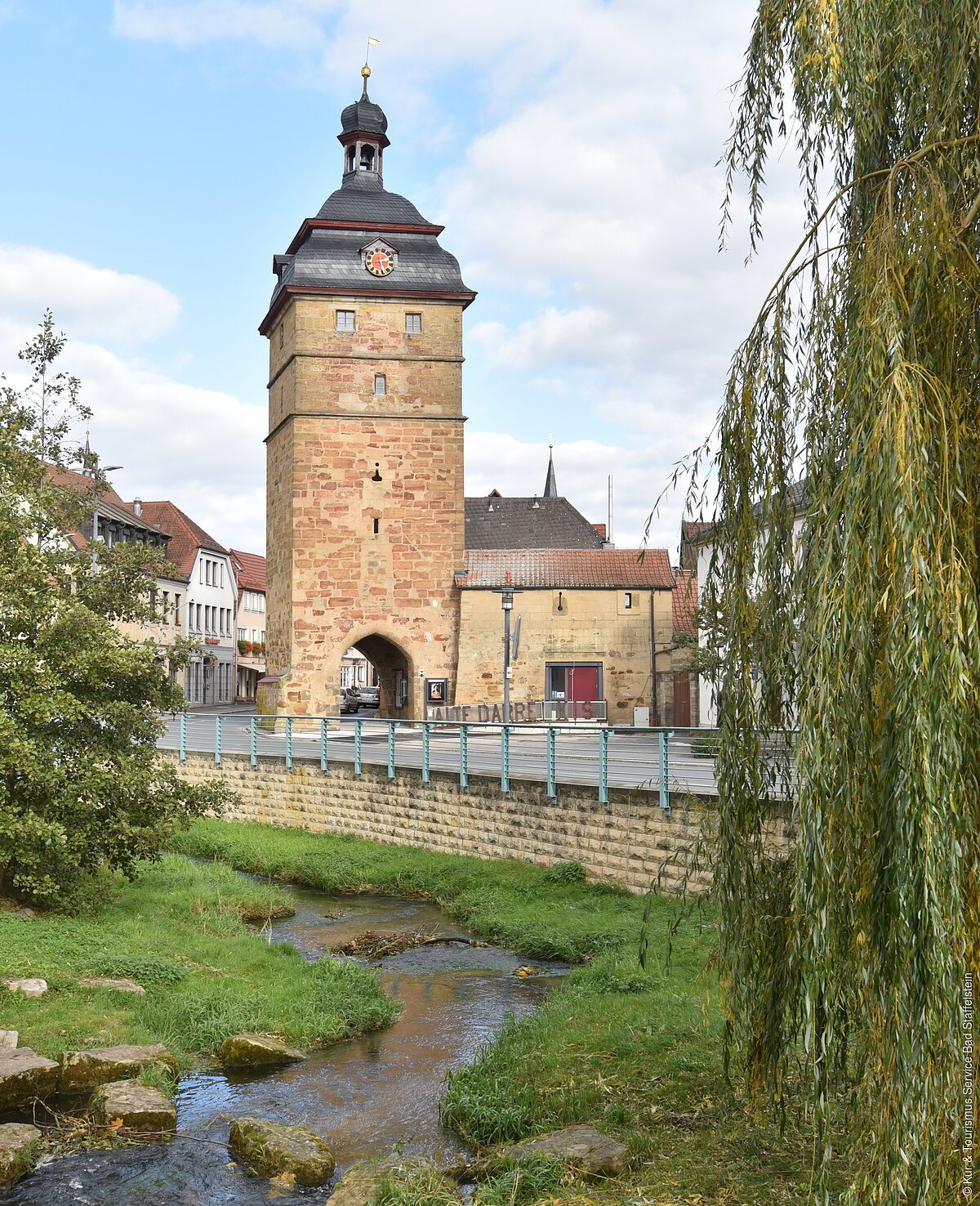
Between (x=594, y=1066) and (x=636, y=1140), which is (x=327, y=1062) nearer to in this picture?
(x=594, y=1066)

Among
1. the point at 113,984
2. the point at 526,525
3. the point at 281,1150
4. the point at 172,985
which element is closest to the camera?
the point at 281,1150

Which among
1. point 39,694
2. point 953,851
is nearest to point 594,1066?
point 953,851

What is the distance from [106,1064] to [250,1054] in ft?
3.99

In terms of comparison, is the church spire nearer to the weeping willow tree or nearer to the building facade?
the building facade

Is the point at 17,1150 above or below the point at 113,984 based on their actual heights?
below

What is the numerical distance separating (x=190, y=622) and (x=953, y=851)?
5940 cm

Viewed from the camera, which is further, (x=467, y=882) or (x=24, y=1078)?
(x=467, y=882)

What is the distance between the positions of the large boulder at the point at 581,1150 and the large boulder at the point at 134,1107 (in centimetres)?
232

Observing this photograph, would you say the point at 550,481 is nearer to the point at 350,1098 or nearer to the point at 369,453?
the point at 369,453

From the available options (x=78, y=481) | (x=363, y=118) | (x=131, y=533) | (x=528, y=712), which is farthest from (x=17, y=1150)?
(x=131, y=533)

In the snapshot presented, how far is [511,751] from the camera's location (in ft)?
65.3

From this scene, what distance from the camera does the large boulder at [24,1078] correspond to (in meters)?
7.95

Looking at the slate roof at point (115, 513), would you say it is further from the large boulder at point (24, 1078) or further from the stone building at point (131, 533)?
the large boulder at point (24, 1078)

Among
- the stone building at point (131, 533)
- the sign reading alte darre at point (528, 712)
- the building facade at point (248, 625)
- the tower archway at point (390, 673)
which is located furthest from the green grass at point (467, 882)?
the building facade at point (248, 625)
